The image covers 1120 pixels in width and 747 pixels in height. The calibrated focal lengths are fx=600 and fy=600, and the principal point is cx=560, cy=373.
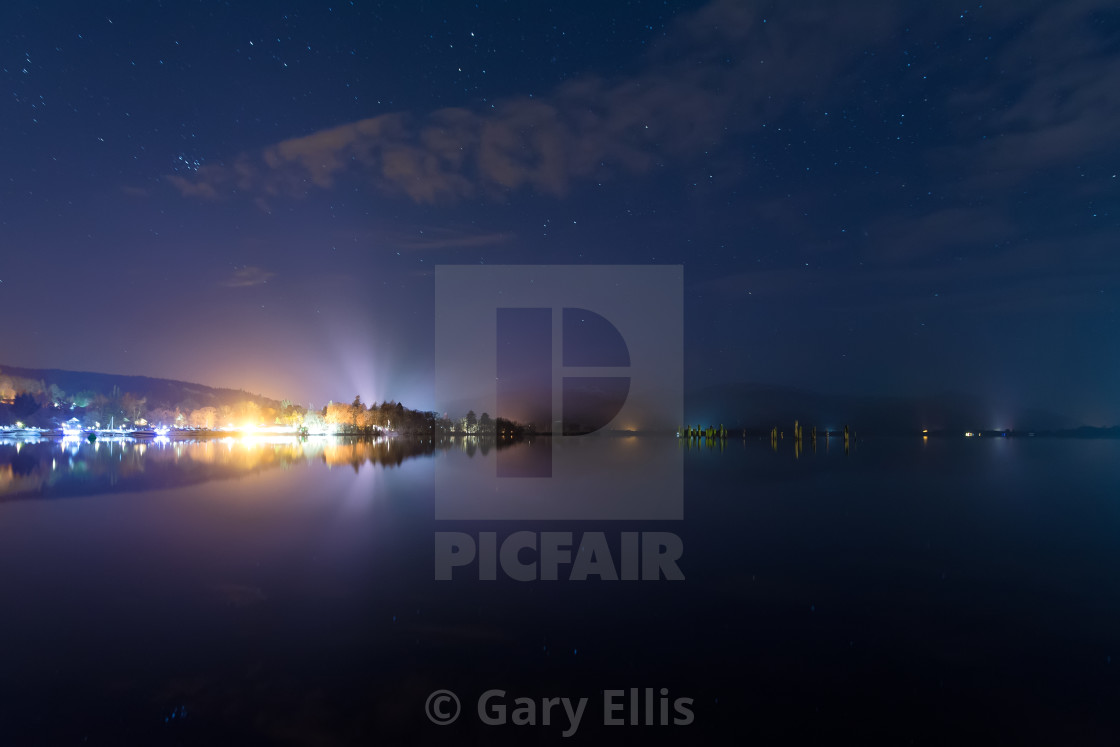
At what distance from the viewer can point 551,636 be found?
855 centimetres

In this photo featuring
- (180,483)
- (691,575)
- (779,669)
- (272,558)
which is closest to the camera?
(779,669)

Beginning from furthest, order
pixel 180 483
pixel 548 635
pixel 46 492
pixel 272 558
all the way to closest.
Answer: pixel 180 483 → pixel 46 492 → pixel 272 558 → pixel 548 635

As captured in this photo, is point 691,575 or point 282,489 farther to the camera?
point 282,489

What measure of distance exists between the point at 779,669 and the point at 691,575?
4507 mm

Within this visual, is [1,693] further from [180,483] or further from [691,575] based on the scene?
[180,483]

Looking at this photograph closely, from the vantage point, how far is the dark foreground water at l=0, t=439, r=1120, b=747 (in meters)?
6.13

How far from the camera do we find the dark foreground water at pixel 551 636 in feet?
20.1

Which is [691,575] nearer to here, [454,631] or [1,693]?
[454,631]

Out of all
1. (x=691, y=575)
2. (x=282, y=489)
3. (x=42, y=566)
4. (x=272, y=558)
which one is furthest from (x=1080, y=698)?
(x=282, y=489)

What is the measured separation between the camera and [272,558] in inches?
497

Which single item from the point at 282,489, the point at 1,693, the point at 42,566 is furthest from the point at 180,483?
the point at 1,693

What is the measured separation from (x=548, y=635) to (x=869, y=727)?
4.14 metres

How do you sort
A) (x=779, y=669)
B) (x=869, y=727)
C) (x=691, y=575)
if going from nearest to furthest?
(x=869, y=727), (x=779, y=669), (x=691, y=575)

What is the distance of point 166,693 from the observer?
259 inches
